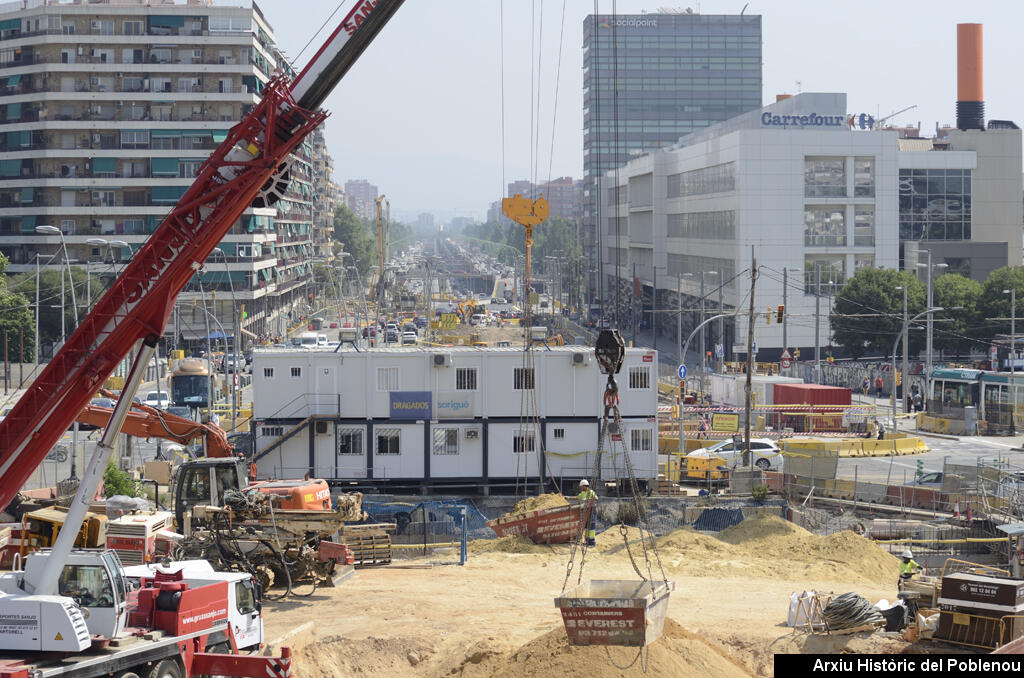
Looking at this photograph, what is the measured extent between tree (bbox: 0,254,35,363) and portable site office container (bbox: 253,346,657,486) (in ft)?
124

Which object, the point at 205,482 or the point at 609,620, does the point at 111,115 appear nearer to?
the point at 205,482

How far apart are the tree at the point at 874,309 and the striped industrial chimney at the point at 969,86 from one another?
3174cm

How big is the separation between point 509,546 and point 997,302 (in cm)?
5735

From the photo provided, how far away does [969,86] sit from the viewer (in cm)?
10869

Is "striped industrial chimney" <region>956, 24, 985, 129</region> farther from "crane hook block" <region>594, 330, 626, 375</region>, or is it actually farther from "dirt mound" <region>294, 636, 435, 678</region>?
"dirt mound" <region>294, 636, 435, 678</region>

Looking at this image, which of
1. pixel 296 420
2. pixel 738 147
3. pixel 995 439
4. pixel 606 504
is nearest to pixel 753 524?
pixel 606 504

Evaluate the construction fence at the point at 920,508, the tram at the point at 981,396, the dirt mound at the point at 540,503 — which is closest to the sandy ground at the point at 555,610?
the dirt mound at the point at 540,503

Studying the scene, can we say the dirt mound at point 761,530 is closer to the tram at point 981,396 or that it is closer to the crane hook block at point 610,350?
the crane hook block at point 610,350

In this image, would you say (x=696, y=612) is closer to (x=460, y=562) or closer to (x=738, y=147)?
(x=460, y=562)

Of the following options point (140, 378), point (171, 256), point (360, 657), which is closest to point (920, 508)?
point (360, 657)

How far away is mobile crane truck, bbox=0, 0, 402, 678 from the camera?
17.3 meters

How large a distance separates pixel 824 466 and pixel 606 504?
29.4 ft

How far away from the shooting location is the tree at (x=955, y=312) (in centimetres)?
7956

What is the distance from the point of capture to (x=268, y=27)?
115375 mm
